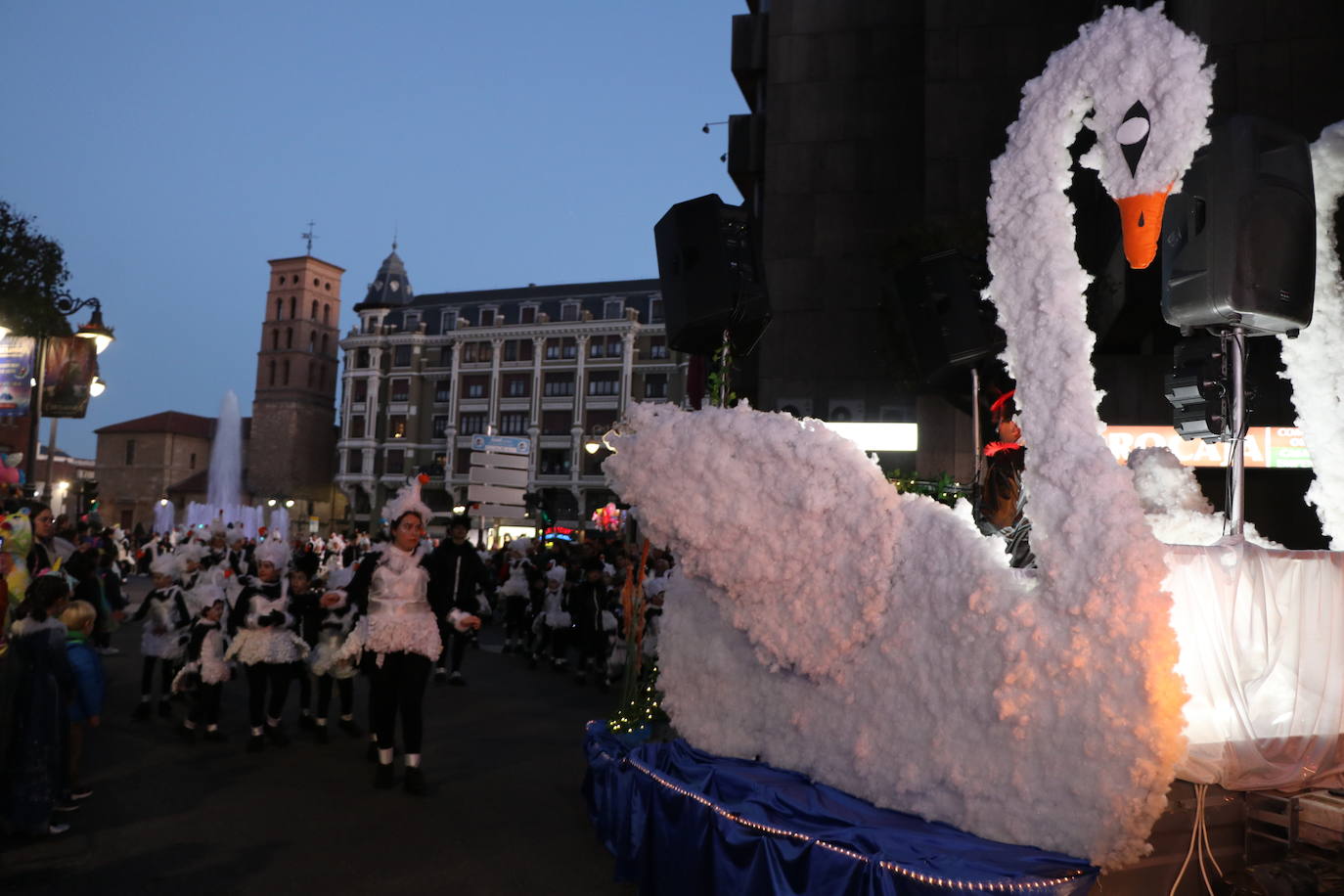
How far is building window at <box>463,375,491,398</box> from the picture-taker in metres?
66.4

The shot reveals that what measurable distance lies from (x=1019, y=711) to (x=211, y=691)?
704 centimetres

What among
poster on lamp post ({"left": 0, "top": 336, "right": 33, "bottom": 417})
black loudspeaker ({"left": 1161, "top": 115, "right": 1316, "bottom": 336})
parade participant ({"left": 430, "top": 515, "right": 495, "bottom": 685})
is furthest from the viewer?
poster on lamp post ({"left": 0, "top": 336, "right": 33, "bottom": 417})

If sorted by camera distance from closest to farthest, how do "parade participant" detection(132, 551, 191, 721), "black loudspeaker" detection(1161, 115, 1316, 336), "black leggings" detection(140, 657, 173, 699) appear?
"black loudspeaker" detection(1161, 115, 1316, 336), "parade participant" detection(132, 551, 191, 721), "black leggings" detection(140, 657, 173, 699)

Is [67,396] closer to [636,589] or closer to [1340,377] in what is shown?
[636,589]

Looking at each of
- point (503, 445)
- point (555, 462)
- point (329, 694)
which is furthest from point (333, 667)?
point (555, 462)

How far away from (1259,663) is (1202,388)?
4.61 feet

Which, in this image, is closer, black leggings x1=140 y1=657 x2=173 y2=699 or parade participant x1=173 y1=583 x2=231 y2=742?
parade participant x1=173 y1=583 x2=231 y2=742

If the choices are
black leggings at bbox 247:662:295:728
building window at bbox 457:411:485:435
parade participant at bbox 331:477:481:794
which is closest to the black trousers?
black leggings at bbox 247:662:295:728

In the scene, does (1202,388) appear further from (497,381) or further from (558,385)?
(497,381)

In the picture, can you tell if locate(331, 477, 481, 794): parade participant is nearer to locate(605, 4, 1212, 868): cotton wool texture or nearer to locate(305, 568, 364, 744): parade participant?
locate(305, 568, 364, 744): parade participant

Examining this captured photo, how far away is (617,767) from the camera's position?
18.1ft

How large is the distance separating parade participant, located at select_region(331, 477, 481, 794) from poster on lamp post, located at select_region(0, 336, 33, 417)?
15.2 m

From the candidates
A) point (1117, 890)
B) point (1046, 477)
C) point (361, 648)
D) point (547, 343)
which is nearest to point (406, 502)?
point (361, 648)

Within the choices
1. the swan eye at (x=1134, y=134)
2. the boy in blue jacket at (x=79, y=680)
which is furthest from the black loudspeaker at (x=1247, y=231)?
the boy in blue jacket at (x=79, y=680)
